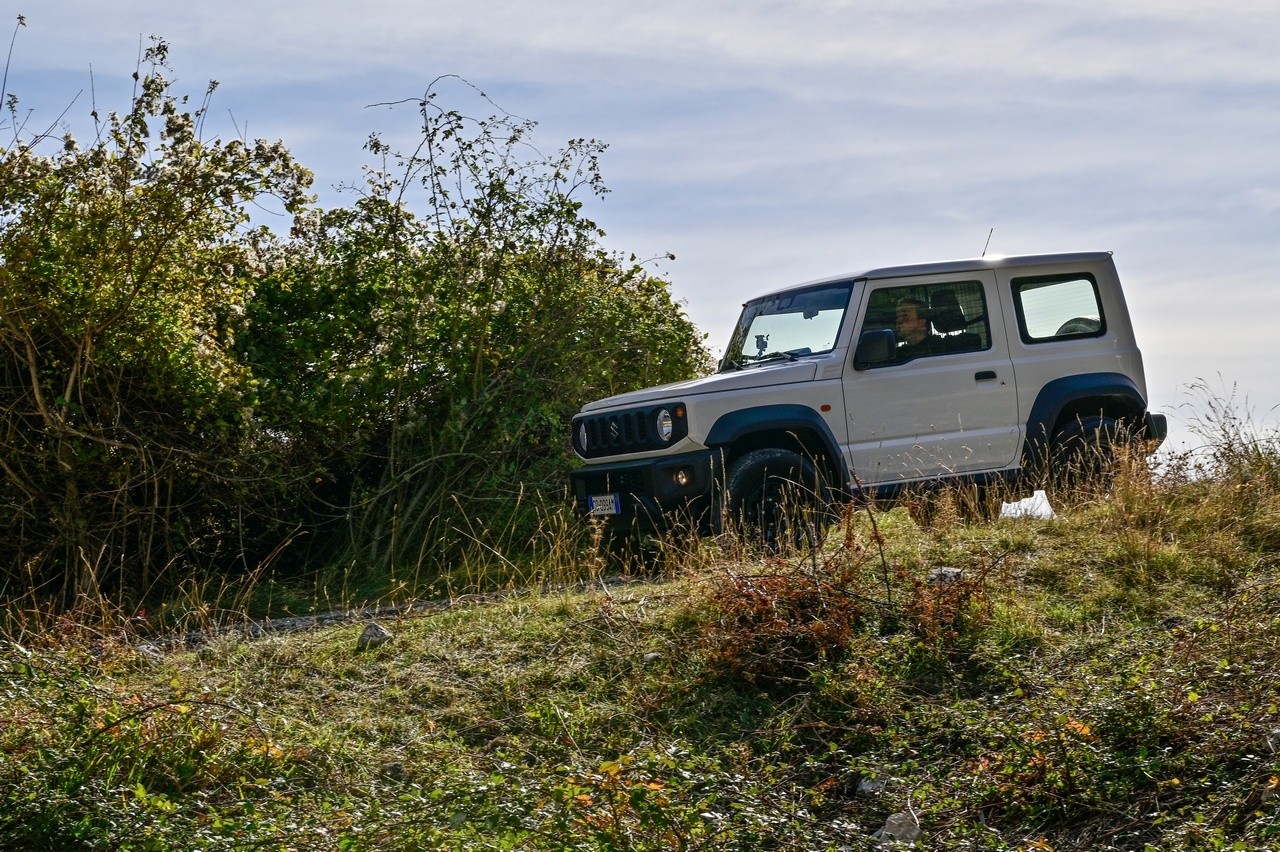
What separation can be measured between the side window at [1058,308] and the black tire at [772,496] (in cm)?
224

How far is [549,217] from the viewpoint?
11.9m

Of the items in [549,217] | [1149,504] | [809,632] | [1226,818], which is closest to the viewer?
[1226,818]

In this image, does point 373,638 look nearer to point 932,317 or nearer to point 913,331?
point 913,331

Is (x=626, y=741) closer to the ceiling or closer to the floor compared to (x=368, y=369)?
closer to the floor

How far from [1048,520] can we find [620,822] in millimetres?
5071

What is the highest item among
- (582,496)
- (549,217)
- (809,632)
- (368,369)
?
(549,217)

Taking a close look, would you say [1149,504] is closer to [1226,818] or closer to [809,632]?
[809,632]

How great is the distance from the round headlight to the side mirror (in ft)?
4.49

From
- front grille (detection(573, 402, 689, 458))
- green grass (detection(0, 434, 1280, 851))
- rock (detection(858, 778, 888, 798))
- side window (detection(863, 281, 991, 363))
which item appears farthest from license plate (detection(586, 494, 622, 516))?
rock (detection(858, 778, 888, 798))

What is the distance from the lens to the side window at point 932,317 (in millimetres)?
9297

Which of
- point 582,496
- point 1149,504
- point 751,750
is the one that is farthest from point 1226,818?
point 582,496

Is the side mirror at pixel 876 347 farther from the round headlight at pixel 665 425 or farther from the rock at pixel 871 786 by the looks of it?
the rock at pixel 871 786

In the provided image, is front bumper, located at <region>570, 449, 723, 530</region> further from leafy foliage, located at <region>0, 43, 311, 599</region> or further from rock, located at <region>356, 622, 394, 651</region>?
leafy foliage, located at <region>0, 43, 311, 599</region>

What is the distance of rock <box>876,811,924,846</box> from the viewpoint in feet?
15.7
